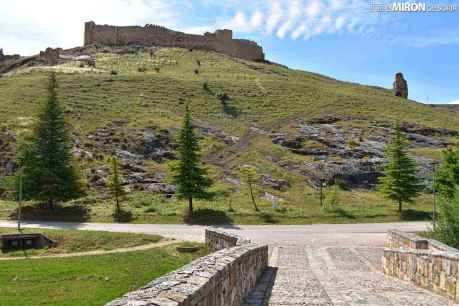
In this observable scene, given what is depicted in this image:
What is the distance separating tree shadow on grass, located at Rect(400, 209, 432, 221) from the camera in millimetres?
37438

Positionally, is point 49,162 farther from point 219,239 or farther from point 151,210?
point 219,239

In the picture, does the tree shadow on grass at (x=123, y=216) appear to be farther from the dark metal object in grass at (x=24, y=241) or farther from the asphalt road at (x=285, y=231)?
the dark metal object in grass at (x=24, y=241)

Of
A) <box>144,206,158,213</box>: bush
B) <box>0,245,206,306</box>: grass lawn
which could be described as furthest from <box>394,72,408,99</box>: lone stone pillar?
<box>0,245,206,306</box>: grass lawn

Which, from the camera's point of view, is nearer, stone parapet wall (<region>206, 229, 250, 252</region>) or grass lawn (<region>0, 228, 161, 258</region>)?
stone parapet wall (<region>206, 229, 250, 252</region>)

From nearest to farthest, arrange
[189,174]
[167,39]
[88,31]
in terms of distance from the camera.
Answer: [189,174] < [88,31] < [167,39]

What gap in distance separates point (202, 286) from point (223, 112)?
6199 centimetres

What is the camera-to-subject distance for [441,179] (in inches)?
1416

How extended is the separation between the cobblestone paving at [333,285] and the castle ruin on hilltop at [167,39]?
101 metres

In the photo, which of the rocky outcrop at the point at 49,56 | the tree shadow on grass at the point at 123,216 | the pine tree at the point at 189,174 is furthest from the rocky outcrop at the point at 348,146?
the rocky outcrop at the point at 49,56

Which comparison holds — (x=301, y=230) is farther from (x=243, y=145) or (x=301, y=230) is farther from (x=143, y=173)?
(x=243, y=145)

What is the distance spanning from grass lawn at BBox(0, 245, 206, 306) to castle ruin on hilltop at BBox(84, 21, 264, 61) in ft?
→ 321

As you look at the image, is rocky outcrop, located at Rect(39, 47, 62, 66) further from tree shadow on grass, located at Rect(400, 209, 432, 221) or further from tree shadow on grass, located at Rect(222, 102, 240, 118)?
tree shadow on grass, located at Rect(400, 209, 432, 221)

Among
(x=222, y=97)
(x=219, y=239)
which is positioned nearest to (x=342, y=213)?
(x=219, y=239)

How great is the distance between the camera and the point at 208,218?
117 feet
